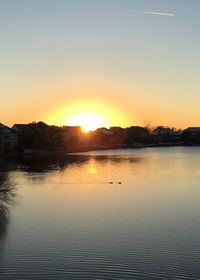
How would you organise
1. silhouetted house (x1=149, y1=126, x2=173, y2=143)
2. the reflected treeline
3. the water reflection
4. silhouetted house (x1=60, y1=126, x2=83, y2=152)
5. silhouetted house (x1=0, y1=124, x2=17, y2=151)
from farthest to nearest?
silhouetted house (x1=149, y1=126, x2=173, y2=143)
silhouetted house (x1=60, y1=126, x2=83, y2=152)
silhouetted house (x1=0, y1=124, x2=17, y2=151)
the reflected treeline
the water reflection

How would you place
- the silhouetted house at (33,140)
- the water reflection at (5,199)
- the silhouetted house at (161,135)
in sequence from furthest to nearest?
the silhouetted house at (161,135), the silhouetted house at (33,140), the water reflection at (5,199)

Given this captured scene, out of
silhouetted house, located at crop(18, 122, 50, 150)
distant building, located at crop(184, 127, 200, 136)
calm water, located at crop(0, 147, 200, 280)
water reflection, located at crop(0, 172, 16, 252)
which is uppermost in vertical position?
distant building, located at crop(184, 127, 200, 136)

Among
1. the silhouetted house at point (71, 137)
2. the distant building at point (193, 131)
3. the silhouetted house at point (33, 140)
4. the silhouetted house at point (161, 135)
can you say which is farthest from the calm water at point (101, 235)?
the distant building at point (193, 131)

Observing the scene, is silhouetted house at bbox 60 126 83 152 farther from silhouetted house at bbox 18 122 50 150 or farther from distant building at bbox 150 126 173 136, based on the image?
distant building at bbox 150 126 173 136

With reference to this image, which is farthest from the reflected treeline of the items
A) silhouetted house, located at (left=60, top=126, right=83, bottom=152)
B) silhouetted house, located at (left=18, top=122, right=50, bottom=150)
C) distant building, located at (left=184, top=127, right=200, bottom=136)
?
distant building, located at (left=184, top=127, right=200, bottom=136)

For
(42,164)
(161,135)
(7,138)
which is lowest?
(42,164)

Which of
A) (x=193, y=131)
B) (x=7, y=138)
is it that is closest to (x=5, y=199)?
(x=7, y=138)

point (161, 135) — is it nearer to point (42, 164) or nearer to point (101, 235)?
point (42, 164)

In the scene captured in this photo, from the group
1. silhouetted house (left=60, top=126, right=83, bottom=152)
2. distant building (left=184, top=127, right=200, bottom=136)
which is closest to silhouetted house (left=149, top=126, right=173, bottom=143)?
distant building (left=184, top=127, right=200, bottom=136)

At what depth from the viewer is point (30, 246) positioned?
1332 centimetres

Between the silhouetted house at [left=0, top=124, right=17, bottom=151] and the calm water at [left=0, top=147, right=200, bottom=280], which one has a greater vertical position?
the silhouetted house at [left=0, top=124, right=17, bottom=151]

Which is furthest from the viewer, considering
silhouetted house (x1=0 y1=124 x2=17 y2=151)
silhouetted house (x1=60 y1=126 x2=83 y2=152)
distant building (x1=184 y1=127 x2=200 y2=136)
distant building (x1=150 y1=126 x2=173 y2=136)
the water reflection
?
distant building (x1=150 y1=126 x2=173 y2=136)

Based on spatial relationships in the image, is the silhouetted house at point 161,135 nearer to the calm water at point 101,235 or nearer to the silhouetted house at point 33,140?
the silhouetted house at point 33,140

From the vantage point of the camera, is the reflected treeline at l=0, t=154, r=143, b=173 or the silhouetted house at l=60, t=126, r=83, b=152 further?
the silhouetted house at l=60, t=126, r=83, b=152
